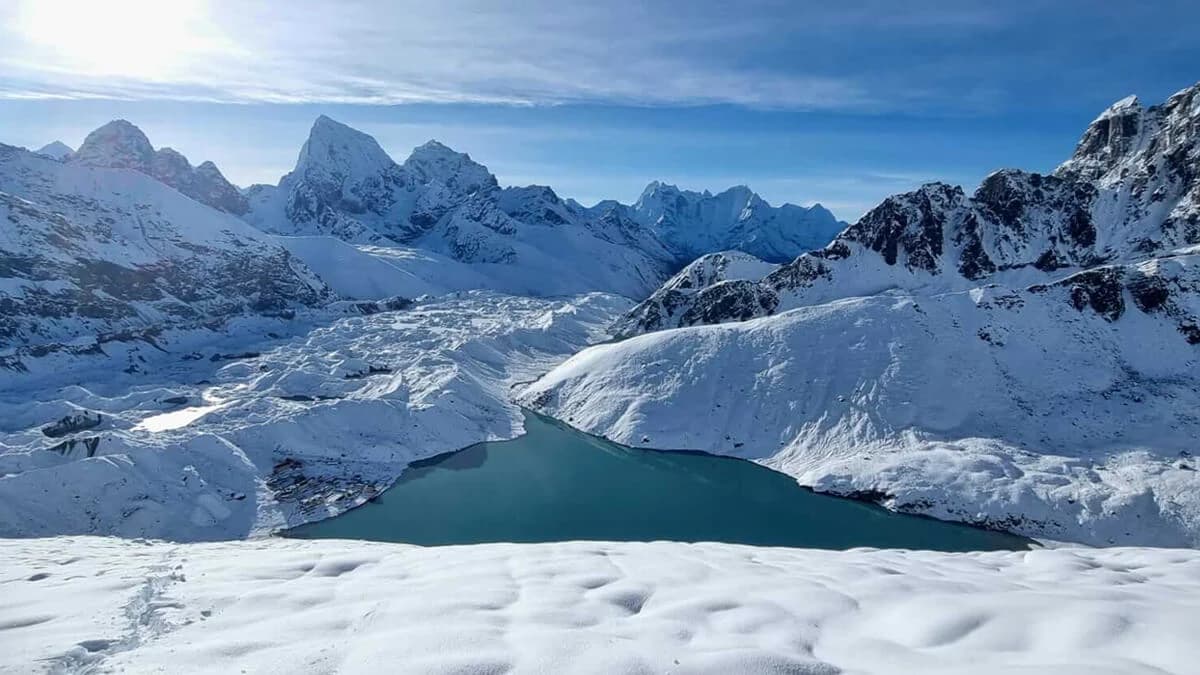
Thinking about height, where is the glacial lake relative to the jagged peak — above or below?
below

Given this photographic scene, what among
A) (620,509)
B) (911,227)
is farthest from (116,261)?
(911,227)

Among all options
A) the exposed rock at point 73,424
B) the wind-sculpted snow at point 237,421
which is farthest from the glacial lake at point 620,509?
the exposed rock at point 73,424

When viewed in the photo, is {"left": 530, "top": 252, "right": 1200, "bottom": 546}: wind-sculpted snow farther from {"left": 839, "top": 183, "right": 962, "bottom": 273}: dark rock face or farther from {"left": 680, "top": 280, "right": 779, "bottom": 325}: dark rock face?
{"left": 839, "top": 183, "right": 962, "bottom": 273}: dark rock face

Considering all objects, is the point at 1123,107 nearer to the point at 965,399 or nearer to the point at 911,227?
the point at 911,227

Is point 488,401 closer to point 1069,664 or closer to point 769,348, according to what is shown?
point 769,348

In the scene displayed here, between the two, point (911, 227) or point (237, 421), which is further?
point (911, 227)

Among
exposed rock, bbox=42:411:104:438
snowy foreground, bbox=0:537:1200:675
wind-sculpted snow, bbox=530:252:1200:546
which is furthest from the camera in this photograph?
exposed rock, bbox=42:411:104:438

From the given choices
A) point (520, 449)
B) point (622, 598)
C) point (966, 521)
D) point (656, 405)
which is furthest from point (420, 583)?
point (656, 405)

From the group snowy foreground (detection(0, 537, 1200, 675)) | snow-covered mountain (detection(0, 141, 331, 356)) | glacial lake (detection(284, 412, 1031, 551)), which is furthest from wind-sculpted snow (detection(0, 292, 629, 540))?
snowy foreground (detection(0, 537, 1200, 675))
